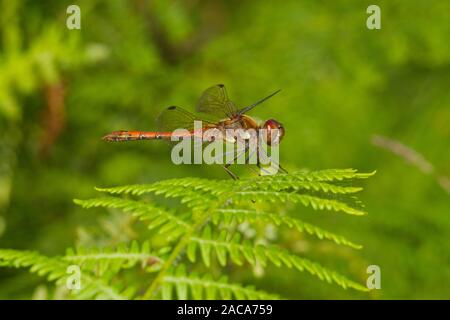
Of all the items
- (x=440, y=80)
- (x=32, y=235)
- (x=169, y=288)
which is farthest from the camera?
(x=440, y=80)

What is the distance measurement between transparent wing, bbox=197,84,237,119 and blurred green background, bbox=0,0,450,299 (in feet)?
4.05

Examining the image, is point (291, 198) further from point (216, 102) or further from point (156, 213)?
point (216, 102)

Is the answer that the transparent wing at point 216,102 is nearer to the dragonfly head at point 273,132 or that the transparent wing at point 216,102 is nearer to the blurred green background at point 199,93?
the dragonfly head at point 273,132

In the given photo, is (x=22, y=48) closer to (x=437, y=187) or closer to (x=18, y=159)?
(x=18, y=159)

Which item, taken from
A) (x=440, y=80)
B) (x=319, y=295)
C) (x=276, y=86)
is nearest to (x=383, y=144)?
(x=319, y=295)

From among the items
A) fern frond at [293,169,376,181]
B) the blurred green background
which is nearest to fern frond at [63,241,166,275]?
fern frond at [293,169,376,181]

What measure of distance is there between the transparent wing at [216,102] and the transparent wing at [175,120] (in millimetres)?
57

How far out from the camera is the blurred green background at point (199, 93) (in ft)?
13.7

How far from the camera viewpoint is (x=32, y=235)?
4082mm

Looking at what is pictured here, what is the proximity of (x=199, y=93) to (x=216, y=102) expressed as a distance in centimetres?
181

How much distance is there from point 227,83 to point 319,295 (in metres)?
1.96

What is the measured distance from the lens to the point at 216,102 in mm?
2914

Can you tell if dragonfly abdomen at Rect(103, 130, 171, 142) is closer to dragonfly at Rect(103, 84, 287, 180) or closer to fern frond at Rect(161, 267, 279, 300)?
dragonfly at Rect(103, 84, 287, 180)

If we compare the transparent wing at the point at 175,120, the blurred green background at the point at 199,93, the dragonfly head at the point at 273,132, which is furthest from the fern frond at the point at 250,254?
the blurred green background at the point at 199,93
